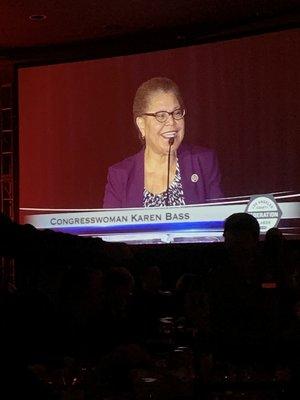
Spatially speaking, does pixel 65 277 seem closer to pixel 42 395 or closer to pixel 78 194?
pixel 42 395

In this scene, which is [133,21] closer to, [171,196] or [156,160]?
[156,160]

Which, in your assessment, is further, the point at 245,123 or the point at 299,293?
the point at 245,123

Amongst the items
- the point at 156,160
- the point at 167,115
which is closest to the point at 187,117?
the point at 167,115

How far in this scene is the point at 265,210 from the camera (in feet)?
18.2

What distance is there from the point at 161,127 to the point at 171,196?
55 centimetres

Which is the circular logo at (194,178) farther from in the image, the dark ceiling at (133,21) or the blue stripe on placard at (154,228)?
the dark ceiling at (133,21)

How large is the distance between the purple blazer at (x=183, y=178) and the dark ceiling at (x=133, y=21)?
913mm

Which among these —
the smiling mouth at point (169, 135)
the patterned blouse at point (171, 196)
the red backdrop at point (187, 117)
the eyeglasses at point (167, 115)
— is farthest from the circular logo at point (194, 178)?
the eyeglasses at point (167, 115)

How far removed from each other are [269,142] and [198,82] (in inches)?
30.3

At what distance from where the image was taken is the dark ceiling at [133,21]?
5602mm

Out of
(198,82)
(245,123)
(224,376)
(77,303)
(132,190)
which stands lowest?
(224,376)

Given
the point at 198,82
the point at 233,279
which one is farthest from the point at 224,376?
the point at 198,82

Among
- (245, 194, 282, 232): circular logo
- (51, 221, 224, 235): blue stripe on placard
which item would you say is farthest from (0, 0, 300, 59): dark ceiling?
(51, 221, 224, 235): blue stripe on placard

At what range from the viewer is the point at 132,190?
610cm
